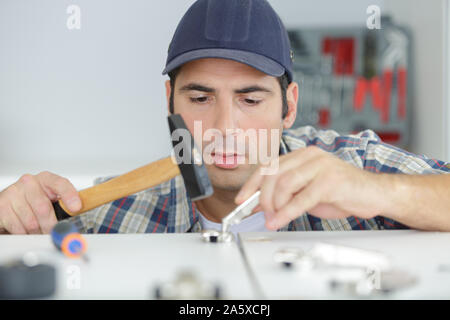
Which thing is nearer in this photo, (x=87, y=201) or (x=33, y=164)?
(x=87, y=201)

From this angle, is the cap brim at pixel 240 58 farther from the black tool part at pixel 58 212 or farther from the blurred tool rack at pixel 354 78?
the blurred tool rack at pixel 354 78

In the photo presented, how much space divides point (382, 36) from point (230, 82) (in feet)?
7.12

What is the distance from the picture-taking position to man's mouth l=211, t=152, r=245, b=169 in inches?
51.9

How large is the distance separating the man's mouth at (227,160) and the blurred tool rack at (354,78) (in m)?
1.87

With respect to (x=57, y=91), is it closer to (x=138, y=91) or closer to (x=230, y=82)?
(x=138, y=91)

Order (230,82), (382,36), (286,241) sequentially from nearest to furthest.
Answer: (286,241) < (230,82) < (382,36)

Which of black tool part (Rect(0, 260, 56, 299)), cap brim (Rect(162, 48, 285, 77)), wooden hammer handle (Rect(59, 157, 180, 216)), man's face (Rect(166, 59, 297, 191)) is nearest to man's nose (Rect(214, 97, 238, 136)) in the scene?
man's face (Rect(166, 59, 297, 191))

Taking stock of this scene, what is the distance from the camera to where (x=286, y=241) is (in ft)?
2.71

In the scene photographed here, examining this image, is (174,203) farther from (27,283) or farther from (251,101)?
(27,283)

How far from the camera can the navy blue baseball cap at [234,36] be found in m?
1.23

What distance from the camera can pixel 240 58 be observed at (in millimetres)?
1200

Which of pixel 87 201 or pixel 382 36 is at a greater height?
pixel 382 36

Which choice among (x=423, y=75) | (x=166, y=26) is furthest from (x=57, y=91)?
(x=423, y=75)
